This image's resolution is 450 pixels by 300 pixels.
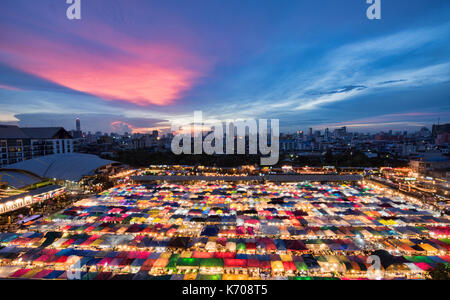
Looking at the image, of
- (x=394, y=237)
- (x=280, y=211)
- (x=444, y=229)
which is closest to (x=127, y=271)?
(x=280, y=211)

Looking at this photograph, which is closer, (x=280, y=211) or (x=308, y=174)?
(x=280, y=211)

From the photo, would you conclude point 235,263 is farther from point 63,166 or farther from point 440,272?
point 63,166

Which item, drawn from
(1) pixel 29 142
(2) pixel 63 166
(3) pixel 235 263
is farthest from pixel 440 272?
(1) pixel 29 142

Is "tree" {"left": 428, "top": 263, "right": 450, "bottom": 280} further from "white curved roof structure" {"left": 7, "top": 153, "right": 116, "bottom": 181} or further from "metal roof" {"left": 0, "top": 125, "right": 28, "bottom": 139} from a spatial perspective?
"metal roof" {"left": 0, "top": 125, "right": 28, "bottom": 139}

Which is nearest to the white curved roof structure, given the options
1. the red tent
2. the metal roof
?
the metal roof
